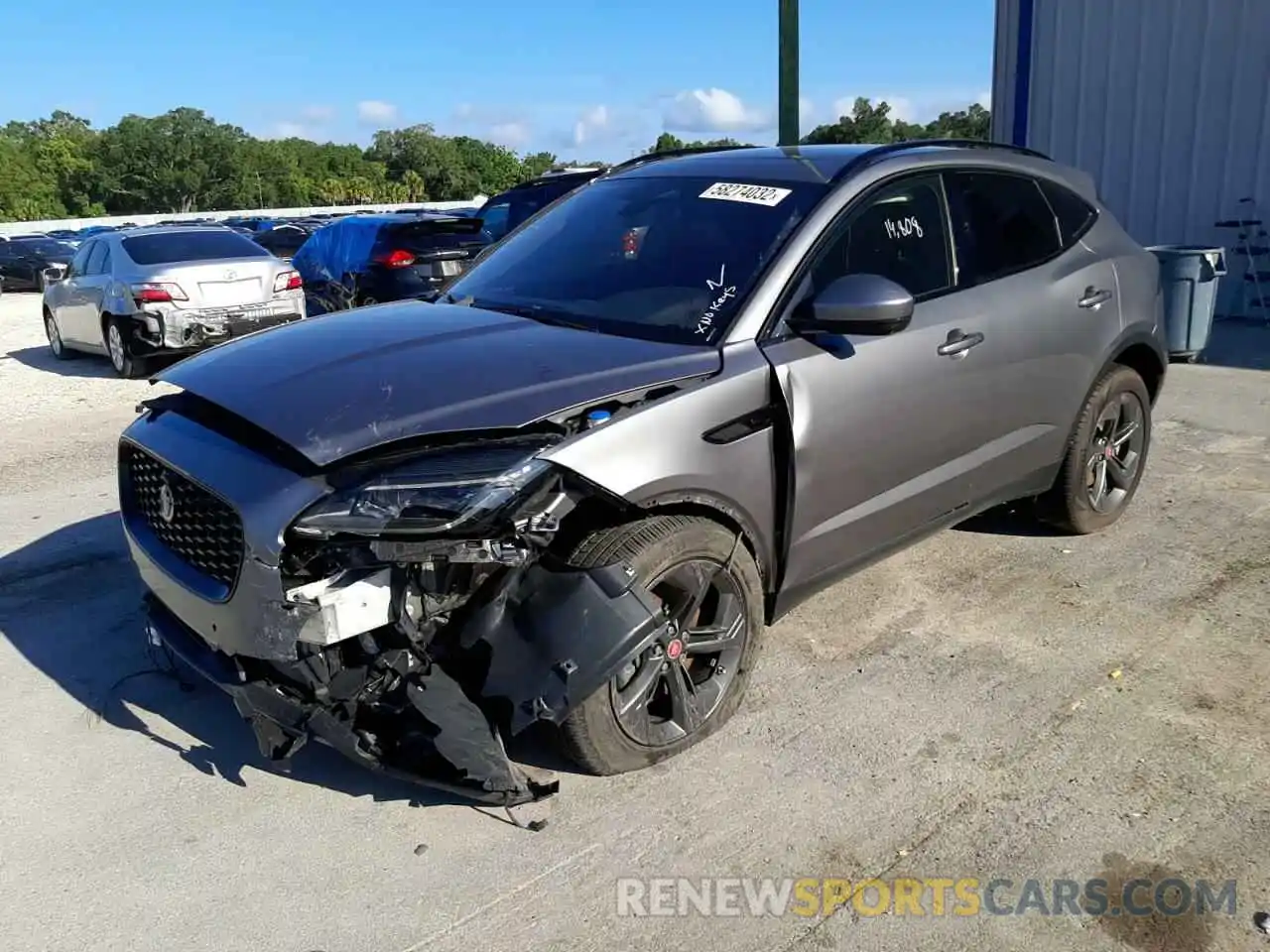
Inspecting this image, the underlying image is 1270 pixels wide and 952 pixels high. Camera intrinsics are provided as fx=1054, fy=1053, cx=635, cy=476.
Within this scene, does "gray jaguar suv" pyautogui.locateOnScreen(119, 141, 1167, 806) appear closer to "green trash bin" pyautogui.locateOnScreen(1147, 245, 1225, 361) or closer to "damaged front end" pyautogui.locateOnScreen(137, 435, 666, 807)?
"damaged front end" pyautogui.locateOnScreen(137, 435, 666, 807)

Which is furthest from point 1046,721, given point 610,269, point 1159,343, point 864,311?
point 1159,343

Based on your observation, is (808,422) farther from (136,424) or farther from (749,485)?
(136,424)

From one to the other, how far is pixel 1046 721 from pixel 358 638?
2.23 meters

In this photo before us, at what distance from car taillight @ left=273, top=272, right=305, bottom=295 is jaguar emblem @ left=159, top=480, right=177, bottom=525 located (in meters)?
8.33

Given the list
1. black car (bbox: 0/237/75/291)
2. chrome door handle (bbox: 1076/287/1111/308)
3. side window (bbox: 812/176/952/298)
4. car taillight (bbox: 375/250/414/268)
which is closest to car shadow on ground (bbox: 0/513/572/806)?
side window (bbox: 812/176/952/298)

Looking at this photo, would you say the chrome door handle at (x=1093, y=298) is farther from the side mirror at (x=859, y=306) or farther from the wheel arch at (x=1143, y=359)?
the side mirror at (x=859, y=306)

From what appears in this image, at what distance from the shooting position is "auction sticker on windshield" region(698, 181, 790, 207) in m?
3.77

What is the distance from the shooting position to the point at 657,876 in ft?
9.16

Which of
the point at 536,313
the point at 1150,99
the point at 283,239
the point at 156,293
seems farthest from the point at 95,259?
the point at 283,239

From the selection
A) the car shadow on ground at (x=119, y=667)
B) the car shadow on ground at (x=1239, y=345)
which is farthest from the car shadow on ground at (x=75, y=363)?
the car shadow on ground at (x=1239, y=345)

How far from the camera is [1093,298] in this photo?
462cm

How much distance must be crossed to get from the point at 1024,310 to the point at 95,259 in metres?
10.8

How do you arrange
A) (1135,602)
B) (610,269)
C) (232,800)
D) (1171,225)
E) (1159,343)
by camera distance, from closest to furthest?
(232,800) < (610,269) < (1135,602) < (1159,343) < (1171,225)

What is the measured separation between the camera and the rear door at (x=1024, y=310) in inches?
163
